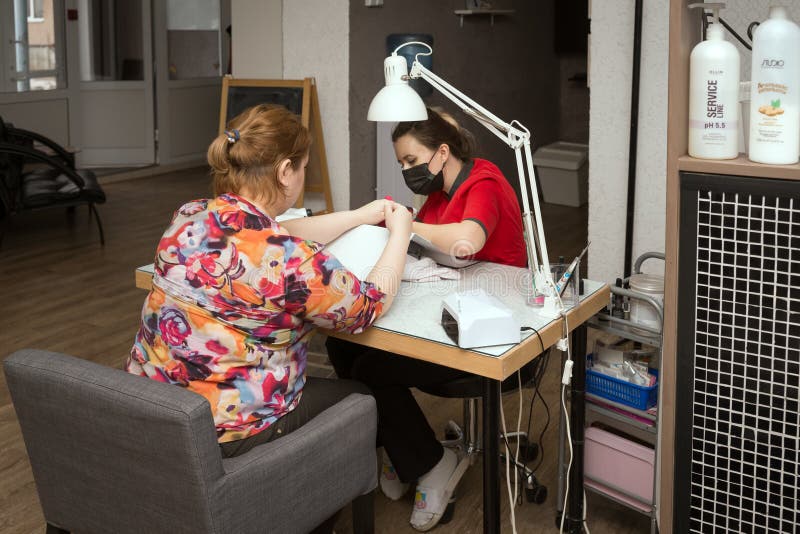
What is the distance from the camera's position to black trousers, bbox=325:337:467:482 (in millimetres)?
2373

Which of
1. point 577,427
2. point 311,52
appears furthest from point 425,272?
point 311,52

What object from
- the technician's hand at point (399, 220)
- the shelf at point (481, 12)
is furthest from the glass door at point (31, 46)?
the technician's hand at point (399, 220)

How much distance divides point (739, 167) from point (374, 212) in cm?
93

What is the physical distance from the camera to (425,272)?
7.97 ft

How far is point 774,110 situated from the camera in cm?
173

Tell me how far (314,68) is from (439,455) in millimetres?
3359

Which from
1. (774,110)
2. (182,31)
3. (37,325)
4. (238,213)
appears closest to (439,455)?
(238,213)

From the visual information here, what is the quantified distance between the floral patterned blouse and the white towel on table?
496 millimetres

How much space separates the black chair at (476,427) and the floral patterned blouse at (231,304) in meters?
0.53

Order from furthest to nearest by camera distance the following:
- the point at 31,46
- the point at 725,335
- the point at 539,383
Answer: the point at 31,46
the point at 539,383
the point at 725,335

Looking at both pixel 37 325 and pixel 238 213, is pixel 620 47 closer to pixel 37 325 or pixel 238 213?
pixel 238 213

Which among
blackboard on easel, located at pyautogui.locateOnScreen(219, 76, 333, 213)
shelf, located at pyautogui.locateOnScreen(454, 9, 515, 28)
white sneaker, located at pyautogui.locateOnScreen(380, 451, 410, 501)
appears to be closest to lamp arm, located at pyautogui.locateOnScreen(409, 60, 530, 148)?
white sneaker, located at pyautogui.locateOnScreen(380, 451, 410, 501)

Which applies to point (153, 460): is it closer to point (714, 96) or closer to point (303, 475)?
point (303, 475)

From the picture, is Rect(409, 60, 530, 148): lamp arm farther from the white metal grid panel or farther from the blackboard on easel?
the blackboard on easel
